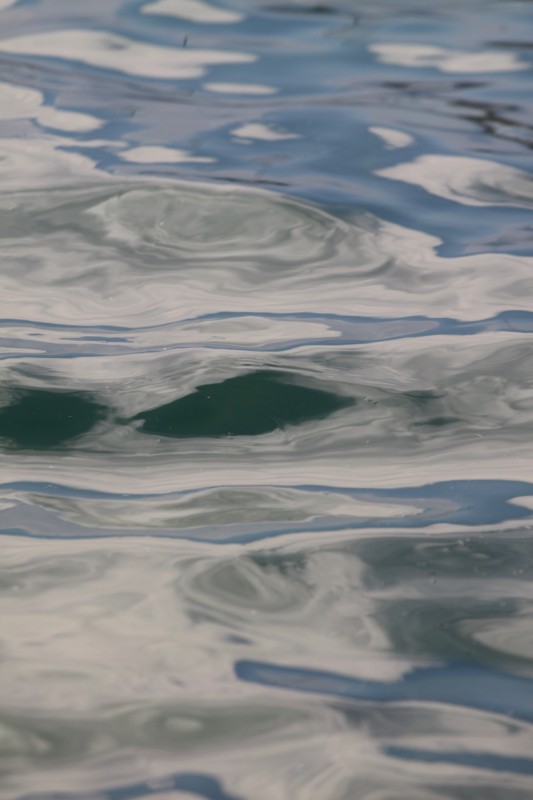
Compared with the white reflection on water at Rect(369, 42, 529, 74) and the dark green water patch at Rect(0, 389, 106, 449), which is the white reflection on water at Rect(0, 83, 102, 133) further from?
the dark green water patch at Rect(0, 389, 106, 449)

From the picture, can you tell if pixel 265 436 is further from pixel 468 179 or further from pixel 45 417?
pixel 468 179

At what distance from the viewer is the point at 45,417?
180cm

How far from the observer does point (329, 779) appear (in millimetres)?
1130

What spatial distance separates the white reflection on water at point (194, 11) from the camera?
397cm

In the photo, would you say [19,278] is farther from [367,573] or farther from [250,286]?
[367,573]

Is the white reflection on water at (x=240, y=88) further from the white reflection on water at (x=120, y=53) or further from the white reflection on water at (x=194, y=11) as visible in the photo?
the white reflection on water at (x=194, y=11)

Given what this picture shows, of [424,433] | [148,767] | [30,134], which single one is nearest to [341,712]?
[148,767]

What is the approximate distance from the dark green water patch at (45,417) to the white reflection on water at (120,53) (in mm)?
1907

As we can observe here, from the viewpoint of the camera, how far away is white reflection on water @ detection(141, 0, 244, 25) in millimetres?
3969

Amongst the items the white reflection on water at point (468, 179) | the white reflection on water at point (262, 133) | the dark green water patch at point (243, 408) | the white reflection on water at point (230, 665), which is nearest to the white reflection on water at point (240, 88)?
the white reflection on water at point (262, 133)

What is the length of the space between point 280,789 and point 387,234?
159 cm

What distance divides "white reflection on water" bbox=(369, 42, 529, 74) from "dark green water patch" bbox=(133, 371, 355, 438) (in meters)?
2.02

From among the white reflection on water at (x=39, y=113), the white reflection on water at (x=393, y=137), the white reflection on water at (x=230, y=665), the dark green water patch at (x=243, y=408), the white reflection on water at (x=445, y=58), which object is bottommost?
the white reflection on water at (x=230, y=665)

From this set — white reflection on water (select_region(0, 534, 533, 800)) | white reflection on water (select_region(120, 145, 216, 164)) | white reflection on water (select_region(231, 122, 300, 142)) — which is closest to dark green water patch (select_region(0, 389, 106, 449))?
white reflection on water (select_region(0, 534, 533, 800))
